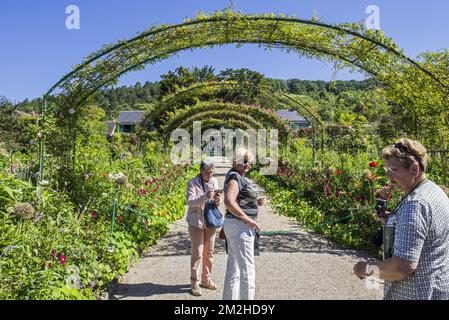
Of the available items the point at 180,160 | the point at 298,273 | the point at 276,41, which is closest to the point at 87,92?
the point at 276,41

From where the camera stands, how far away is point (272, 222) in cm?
793

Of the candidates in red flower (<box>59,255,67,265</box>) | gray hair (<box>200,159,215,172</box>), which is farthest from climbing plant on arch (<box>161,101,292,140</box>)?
red flower (<box>59,255,67,265</box>)

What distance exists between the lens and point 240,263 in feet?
10.4

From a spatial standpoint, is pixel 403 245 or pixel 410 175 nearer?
pixel 403 245

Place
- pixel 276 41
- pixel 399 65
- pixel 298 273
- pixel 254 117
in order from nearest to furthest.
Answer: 1. pixel 298 273
2. pixel 399 65
3. pixel 276 41
4. pixel 254 117

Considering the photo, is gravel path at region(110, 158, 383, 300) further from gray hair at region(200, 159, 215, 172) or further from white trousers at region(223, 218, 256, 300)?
gray hair at region(200, 159, 215, 172)

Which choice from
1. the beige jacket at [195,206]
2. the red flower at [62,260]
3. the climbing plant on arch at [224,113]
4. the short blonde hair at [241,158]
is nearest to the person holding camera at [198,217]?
the beige jacket at [195,206]

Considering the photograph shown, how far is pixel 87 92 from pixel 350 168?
5167mm

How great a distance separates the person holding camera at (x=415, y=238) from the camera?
173cm

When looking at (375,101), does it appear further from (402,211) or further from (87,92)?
(402,211)

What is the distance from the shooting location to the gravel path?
4.01 metres

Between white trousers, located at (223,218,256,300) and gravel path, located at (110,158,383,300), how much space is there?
793 millimetres

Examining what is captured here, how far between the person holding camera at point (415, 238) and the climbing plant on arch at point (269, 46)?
4.13 meters

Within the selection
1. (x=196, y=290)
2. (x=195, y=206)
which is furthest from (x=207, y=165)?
(x=196, y=290)
